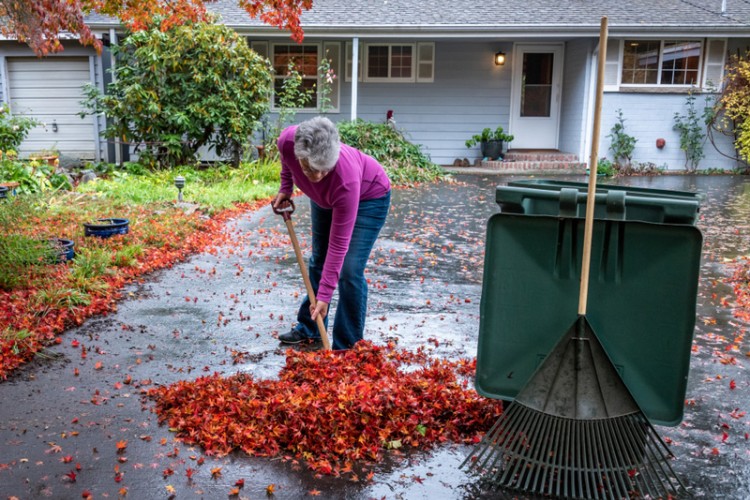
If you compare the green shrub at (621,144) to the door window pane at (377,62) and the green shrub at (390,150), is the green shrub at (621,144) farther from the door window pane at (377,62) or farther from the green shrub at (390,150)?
the door window pane at (377,62)

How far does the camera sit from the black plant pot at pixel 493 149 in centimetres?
1552

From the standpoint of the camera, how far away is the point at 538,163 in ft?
48.7

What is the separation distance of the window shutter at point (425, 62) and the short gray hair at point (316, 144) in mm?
13019

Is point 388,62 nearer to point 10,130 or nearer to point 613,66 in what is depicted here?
point 613,66

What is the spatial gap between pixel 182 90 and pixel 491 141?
6904mm

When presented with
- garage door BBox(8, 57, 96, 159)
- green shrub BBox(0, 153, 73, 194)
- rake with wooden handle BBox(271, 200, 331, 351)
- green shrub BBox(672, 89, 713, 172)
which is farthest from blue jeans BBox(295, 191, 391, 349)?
green shrub BBox(672, 89, 713, 172)

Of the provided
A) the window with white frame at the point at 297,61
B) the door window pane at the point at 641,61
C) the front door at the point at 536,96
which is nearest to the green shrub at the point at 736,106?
the door window pane at the point at 641,61

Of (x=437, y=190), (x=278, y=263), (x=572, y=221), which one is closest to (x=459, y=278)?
(x=278, y=263)

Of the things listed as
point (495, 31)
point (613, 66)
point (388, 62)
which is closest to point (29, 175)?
point (388, 62)

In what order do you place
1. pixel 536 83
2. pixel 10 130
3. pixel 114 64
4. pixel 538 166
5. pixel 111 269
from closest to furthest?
1. pixel 111 269
2. pixel 10 130
3. pixel 114 64
4. pixel 538 166
5. pixel 536 83

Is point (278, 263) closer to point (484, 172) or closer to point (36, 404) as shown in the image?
point (36, 404)

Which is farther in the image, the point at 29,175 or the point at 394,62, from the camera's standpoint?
the point at 394,62

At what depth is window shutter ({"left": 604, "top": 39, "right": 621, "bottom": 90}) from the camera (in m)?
15.2

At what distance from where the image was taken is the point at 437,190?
1229cm
